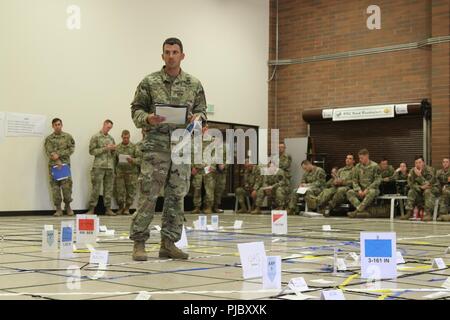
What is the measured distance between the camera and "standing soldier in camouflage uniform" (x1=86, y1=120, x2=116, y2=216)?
13945 millimetres

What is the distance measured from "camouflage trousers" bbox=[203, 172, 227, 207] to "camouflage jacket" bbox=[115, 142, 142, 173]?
2.00 metres

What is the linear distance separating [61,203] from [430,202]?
7541 mm

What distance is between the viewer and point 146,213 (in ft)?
17.1

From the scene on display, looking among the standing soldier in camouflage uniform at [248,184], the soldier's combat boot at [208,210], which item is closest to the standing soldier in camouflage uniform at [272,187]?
the standing soldier in camouflage uniform at [248,184]

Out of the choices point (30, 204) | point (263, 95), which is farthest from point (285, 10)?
point (30, 204)

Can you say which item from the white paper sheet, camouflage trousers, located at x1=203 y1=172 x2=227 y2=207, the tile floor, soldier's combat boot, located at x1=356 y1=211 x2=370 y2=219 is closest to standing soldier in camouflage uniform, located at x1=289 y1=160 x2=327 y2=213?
soldier's combat boot, located at x1=356 y1=211 x2=370 y2=219

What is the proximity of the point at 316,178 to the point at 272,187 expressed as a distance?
1.18 meters

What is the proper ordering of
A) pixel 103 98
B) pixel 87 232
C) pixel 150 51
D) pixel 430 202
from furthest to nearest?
1. pixel 150 51
2. pixel 103 98
3. pixel 430 202
4. pixel 87 232

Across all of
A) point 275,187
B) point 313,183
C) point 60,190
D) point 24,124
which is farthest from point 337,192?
point 24,124

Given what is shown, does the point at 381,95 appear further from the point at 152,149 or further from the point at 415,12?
the point at 152,149

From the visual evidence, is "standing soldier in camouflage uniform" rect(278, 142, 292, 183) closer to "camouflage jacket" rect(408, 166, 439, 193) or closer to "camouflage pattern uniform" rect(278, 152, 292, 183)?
"camouflage pattern uniform" rect(278, 152, 292, 183)

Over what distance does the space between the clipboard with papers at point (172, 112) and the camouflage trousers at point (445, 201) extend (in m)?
9.37

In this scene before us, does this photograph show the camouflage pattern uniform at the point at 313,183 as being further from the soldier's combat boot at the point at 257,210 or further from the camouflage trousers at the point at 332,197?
the soldier's combat boot at the point at 257,210

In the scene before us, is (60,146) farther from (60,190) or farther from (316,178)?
(316,178)
